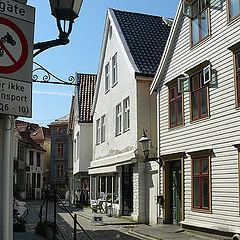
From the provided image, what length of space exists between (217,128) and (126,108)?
852cm

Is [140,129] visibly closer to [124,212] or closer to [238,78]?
[124,212]

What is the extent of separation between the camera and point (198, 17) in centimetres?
1346

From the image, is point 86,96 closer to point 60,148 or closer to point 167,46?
point 167,46

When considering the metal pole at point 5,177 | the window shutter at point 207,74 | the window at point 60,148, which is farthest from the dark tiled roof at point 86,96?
the window at point 60,148

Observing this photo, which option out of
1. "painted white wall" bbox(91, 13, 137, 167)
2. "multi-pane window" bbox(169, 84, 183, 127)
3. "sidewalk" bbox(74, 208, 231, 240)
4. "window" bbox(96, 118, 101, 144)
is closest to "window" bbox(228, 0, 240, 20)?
"multi-pane window" bbox(169, 84, 183, 127)

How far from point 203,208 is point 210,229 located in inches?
30.4

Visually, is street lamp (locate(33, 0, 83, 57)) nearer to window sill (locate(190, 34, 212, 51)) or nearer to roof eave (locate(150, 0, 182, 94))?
window sill (locate(190, 34, 212, 51))

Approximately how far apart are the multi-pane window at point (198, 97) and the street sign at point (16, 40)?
9.90 metres

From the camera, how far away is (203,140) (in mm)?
12664

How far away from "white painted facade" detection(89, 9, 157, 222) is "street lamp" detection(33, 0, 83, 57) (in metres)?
13.5

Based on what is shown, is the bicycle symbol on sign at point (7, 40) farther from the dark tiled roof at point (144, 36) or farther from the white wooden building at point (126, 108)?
the dark tiled roof at point (144, 36)

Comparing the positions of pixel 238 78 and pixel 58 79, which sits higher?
pixel 238 78

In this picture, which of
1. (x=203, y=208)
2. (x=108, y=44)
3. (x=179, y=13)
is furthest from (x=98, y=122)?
(x=203, y=208)

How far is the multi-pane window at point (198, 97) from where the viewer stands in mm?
12747
